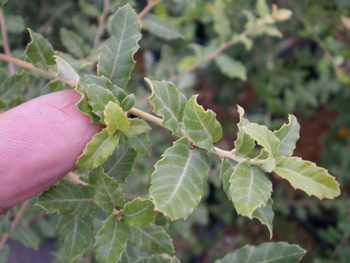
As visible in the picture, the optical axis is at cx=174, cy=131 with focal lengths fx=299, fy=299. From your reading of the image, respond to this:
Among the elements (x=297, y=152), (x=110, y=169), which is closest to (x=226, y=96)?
(x=297, y=152)

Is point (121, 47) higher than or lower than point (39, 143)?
higher

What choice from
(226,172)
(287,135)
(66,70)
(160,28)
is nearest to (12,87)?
(66,70)

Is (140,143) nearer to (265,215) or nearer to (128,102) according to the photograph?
(128,102)

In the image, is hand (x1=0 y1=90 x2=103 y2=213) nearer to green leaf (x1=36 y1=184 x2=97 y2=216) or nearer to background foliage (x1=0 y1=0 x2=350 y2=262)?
green leaf (x1=36 y1=184 x2=97 y2=216)

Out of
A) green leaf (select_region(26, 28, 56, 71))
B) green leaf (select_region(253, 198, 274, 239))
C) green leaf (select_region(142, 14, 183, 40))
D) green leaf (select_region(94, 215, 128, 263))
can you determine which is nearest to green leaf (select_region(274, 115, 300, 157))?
green leaf (select_region(253, 198, 274, 239))

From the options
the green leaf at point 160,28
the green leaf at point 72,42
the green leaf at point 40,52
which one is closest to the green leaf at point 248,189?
the green leaf at point 40,52

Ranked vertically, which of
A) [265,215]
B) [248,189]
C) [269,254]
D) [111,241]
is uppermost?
[248,189]

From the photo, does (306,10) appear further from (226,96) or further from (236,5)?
(226,96)
